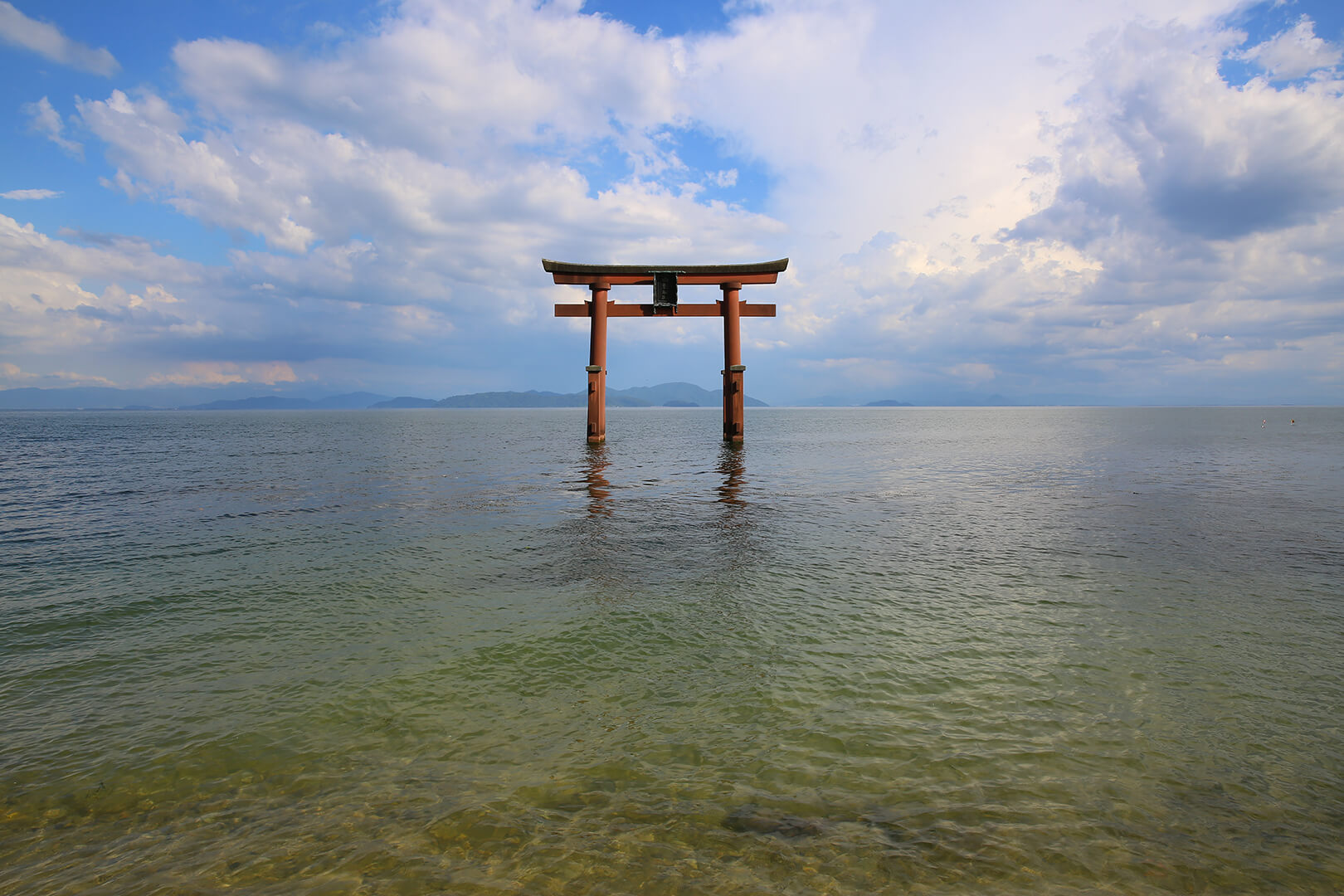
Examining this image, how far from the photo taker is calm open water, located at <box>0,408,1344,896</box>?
10.9 ft

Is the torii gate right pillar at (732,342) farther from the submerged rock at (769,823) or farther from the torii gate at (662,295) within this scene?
the submerged rock at (769,823)

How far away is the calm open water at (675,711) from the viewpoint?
3.32 metres

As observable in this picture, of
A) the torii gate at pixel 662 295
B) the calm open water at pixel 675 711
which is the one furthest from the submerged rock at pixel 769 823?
the torii gate at pixel 662 295

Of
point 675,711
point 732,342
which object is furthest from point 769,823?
point 732,342

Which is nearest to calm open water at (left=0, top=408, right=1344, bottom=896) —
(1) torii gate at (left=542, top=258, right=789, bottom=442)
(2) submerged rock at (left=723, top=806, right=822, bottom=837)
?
(2) submerged rock at (left=723, top=806, right=822, bottom=837)

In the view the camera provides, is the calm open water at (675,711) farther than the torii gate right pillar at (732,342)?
No

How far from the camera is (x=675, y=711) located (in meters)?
4.90

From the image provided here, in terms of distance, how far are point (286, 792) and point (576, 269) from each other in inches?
1016

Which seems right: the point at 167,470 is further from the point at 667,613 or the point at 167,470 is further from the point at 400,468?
the point at 667,613

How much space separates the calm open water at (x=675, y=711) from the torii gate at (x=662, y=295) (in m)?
17.4

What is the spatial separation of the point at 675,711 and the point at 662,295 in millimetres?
24982

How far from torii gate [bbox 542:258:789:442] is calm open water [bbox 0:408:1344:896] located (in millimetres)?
17407

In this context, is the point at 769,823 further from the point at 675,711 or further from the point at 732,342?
the point at 732,342

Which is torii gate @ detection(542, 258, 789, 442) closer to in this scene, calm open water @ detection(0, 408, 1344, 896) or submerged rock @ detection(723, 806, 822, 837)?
calm open water @ detection(0, 408, 1344, 896)
